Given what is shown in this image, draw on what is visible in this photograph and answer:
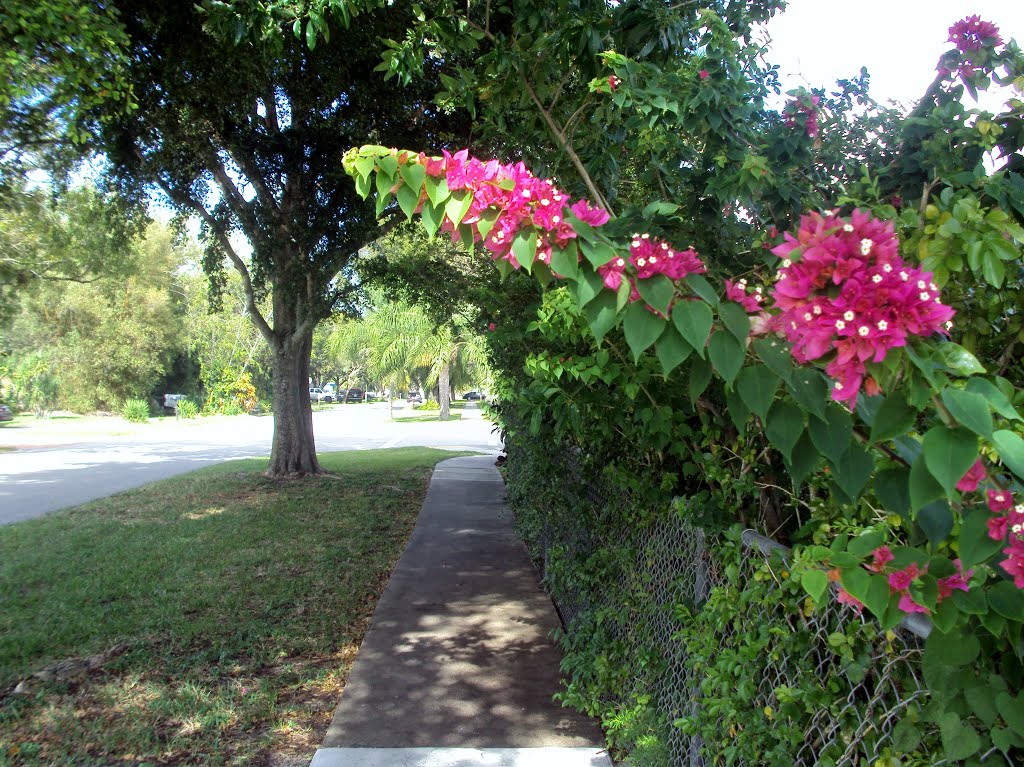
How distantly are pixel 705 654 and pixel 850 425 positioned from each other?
151cm

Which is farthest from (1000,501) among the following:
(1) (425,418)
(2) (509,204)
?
(1) (425,418)

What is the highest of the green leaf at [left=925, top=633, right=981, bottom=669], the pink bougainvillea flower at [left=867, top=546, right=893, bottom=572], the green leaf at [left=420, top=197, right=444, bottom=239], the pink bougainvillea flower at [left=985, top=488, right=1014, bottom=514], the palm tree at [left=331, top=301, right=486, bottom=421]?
the palm tree at [left=331, top=301, right=486, bottom=421]

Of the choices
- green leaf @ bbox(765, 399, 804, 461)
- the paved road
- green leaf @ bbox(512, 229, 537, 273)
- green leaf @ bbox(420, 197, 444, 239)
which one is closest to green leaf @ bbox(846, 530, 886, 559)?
green leaf @ bbox(765, 399, 804, 461)

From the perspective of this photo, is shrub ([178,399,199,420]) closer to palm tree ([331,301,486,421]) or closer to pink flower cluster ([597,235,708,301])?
palm tree ([331,301,486,421])

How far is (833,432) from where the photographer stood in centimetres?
121

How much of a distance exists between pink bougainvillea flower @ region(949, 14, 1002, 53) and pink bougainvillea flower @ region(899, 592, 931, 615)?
6.37 feet

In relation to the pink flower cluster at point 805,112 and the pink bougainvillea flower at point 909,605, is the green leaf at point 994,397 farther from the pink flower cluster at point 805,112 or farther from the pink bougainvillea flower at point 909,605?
the pink flower cluster at point 805,112

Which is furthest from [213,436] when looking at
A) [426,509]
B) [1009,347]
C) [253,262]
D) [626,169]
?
[1009,347]

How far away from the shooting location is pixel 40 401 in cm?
4262

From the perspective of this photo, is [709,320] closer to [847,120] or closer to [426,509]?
[847,120]

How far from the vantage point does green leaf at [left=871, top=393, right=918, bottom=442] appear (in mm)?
1090

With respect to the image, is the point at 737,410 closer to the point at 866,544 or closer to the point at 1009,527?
the point at 866,544

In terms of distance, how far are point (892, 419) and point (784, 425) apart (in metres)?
0.18

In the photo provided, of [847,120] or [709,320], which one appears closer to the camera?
[709,320]
